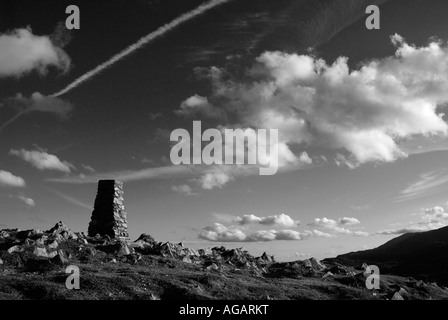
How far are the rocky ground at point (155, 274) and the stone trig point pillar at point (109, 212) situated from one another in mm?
2650

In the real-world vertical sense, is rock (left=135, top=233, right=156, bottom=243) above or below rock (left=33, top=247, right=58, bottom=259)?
above

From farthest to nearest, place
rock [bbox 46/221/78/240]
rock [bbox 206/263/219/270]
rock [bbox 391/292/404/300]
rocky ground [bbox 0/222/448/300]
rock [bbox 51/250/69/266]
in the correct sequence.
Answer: rock [bbox 46/221/78/240], rock [bbox 206/263/219/270], rock [bbox 51/250/69/266], rock [bbox 391/292/404/300], rocky ground [bbox 0/222/448/300]

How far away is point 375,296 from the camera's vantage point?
26156 mm

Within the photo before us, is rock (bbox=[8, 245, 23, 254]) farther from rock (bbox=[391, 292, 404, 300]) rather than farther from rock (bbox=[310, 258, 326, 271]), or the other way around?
rock (bbox=[391, 292, 404, 300])

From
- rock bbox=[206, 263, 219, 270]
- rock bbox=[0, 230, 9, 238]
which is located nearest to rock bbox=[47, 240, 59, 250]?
rock bbox=[0, 230, 9, 238]

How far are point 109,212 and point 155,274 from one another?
17176 millimetres

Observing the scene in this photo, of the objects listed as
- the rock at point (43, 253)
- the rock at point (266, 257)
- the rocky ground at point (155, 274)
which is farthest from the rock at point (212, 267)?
the rock at point (43, 253)

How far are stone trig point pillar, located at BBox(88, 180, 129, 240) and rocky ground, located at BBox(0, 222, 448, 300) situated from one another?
2.65 metres

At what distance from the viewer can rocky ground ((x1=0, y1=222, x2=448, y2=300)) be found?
2186 cm

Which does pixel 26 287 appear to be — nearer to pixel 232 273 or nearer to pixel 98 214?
pixel 232 273

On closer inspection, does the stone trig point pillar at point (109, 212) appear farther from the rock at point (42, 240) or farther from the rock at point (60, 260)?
the rock at point (60, 260)
